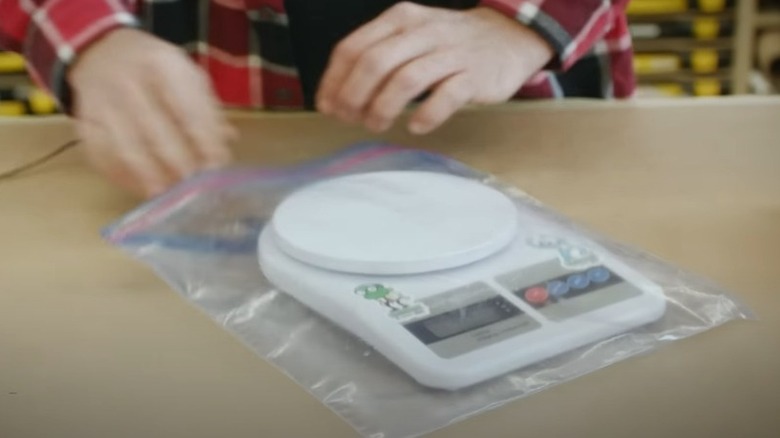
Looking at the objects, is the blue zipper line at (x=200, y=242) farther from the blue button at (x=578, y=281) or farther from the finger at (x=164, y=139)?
the blue button at (x=578, y=281)

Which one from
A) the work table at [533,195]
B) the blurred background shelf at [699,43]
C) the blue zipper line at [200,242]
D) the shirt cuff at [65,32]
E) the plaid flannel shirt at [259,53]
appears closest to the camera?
the work table at [533,195]

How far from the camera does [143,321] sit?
1.43 feet

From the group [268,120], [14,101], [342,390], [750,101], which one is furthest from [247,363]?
[14,101]

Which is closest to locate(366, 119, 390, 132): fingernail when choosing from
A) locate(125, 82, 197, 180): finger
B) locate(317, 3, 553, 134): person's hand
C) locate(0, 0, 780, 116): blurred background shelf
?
locate(317, 3, 553, 134): person's hand

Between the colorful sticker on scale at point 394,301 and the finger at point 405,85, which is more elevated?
the finger at point 405,85

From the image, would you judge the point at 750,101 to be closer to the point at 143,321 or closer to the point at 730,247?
the point at 730,247

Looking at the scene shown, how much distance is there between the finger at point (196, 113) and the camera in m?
0.52

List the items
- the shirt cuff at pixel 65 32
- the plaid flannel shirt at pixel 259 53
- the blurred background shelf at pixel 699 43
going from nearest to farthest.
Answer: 1. the shirt cuff at pixel 65 32
2. the plaid flannel shirt at pixel 259 53
3. the blurred background shelf at pixel 699 43

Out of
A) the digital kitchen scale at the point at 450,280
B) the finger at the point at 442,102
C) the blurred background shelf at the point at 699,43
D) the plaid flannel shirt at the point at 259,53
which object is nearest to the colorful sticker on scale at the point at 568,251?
the digital kitchen scale at the point at 450,280

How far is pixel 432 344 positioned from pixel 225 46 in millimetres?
486

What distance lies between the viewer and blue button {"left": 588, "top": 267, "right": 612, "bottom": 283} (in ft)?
1.41

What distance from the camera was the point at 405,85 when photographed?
559 millimetres

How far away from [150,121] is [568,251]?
22 centimetres

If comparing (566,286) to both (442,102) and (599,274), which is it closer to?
(599,274)
